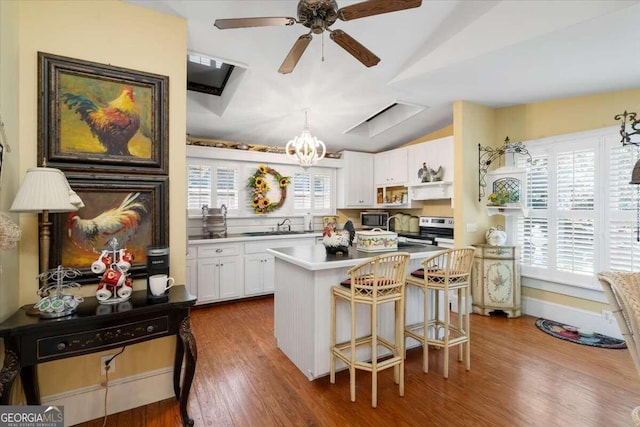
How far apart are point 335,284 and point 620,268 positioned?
3.16 metres

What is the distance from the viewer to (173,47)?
2.35 metres

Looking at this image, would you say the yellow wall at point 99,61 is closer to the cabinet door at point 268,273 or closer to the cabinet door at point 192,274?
the cabinet door at point 192,274

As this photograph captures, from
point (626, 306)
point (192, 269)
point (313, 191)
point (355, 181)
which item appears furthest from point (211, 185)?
point (626, 306)

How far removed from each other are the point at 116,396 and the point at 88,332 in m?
0.78

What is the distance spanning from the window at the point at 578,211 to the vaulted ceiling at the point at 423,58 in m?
0.65

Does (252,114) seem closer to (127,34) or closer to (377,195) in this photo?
(127,34)

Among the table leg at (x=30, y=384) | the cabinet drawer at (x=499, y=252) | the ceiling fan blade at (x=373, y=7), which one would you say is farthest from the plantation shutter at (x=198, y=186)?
the cabinet drawer at (x=499, y=252)

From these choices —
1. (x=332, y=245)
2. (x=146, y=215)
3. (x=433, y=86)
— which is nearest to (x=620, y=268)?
(x=433, y=86)

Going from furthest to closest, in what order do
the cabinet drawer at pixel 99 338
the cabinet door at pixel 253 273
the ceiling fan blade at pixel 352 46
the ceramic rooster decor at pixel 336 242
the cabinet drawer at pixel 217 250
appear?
the cabinet door at pixel 253 273 < the cabinet drawer at pixel 217 250 < the ceramic rooster decor at pixel 336 242 < the ceiling fan blade at pixel 352 46 < the cabinet drawer at pixel 99 338

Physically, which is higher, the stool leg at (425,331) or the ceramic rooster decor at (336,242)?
the ceramic rooster decor at (336,242)

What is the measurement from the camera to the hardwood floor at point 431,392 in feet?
6.70

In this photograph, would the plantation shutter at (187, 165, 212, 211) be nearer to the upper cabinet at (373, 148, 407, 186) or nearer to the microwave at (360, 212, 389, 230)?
the microwave at (360, 212, 389, 230)

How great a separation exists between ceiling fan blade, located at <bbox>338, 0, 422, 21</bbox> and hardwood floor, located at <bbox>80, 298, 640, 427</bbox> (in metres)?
2.57

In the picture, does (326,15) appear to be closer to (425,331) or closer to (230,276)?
(425,331)
